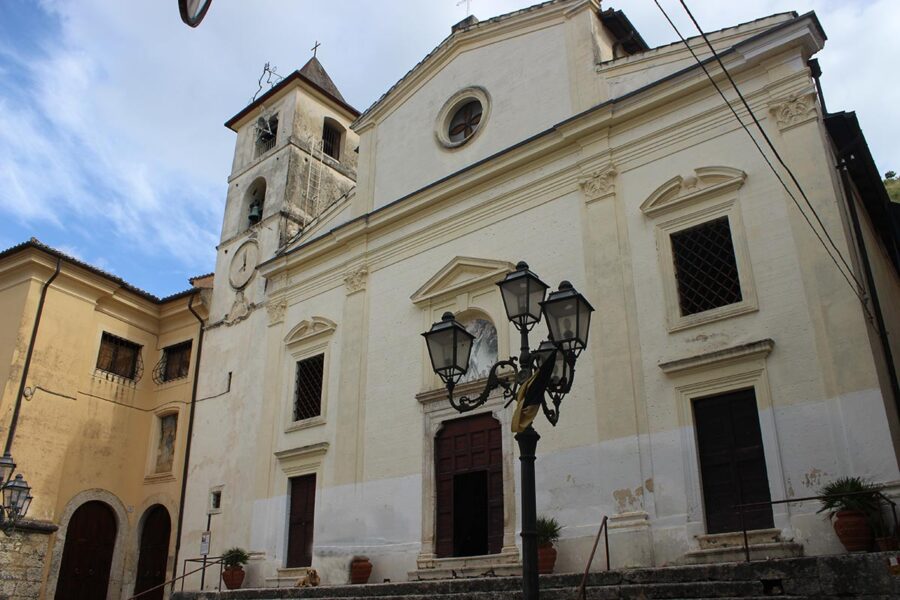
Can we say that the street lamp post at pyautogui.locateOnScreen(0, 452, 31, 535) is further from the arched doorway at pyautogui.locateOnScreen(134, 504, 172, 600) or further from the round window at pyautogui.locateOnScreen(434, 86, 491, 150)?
the round window at pyautogui.locateOnScreen(434, 86, 491, 150)

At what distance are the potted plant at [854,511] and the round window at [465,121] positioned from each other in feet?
31.2

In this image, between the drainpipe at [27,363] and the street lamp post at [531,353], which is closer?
the street lamp post at [531,353]

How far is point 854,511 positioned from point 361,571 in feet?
25.4

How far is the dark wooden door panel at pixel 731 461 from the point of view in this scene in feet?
34.5

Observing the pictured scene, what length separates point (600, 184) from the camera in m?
13.5

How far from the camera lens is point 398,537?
13734 mm

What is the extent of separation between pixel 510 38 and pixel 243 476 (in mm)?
10229

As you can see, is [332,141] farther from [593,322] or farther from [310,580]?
[310,580]

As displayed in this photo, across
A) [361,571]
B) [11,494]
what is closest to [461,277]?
[361,571]

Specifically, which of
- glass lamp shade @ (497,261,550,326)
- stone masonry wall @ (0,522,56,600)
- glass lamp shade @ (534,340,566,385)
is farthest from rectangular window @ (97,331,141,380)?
glass lamp shade @ (534,340,566,385)

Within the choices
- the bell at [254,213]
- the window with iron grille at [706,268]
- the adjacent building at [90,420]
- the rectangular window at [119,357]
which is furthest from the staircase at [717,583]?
the bell at [254,213]

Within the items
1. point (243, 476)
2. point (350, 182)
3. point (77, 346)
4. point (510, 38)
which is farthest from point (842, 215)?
point (77, 346)

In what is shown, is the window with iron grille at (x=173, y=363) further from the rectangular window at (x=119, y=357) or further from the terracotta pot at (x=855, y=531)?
the terracotta pot at (x=855, y=531)

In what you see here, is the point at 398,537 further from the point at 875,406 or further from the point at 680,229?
the point at 875,406
